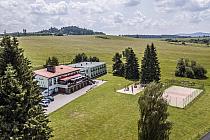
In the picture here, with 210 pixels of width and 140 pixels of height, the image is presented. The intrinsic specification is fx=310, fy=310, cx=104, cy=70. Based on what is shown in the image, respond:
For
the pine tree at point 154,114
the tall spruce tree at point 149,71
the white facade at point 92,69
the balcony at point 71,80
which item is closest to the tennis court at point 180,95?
the tall spruce tree at point 149,71

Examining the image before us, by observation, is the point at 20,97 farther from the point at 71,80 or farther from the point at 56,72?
the point at 56,72

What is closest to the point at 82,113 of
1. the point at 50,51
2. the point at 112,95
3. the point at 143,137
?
the point at 112,95

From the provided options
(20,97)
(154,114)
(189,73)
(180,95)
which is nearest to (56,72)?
(180,95)

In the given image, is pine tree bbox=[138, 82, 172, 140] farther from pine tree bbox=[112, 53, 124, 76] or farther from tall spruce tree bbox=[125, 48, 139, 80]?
pine tree bbox=[112, 53, 124, 76]

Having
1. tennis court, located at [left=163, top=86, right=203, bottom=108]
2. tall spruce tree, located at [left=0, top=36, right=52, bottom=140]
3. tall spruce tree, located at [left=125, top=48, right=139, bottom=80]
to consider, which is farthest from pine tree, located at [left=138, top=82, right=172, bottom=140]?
tall spruce tree, located at [left=125, top=48, right=139, bottom=80]

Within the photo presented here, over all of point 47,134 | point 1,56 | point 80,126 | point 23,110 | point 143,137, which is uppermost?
point 1,56

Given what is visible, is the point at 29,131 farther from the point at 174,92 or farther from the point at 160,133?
the point at 174,92
